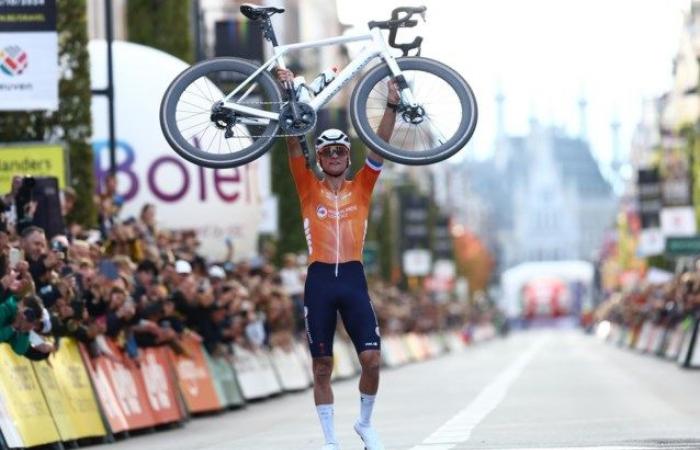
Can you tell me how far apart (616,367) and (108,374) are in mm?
24576

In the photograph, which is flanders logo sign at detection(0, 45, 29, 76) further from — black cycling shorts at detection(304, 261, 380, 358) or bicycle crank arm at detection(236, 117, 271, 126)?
black cycling shorts at detection(304, 261, 380, 358)

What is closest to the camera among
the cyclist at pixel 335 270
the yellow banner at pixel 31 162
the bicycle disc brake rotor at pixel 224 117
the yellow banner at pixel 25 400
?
the cyclist at pixel 335 270

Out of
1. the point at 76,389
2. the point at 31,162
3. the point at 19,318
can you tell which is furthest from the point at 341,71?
the point at 31,162

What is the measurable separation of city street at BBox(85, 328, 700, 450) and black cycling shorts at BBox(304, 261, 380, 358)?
1480mm

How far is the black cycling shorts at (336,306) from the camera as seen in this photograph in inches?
583

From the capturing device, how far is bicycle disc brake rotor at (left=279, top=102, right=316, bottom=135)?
49.4 feet

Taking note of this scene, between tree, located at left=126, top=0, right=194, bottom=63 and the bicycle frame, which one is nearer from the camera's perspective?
the bicycle frame

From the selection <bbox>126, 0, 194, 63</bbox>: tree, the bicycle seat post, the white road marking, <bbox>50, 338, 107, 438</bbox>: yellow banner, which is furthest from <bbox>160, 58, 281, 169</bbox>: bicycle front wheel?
<bbox>126, 0, 194, 63</bbox>: tree

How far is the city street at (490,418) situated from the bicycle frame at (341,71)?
2.64 meters

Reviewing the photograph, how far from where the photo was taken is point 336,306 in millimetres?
14891

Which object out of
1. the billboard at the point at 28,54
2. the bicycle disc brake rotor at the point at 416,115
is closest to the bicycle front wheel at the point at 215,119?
the bicycle disc brake rotor at the point at 416,115

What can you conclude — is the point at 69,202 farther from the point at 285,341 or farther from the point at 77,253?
the point at 285,341

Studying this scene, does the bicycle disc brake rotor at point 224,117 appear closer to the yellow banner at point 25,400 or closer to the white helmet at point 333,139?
the white helmet at point 333,139

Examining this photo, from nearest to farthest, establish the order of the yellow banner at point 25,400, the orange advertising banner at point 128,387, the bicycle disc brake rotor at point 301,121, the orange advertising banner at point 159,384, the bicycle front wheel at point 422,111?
the bicycle disc brake rotor at point 301,121
the bicycle front wheel at point 422,111
the yellow banner at point 25,400
the orange advertising banner at point 128,387
the orange advertising banner at point 159,384
